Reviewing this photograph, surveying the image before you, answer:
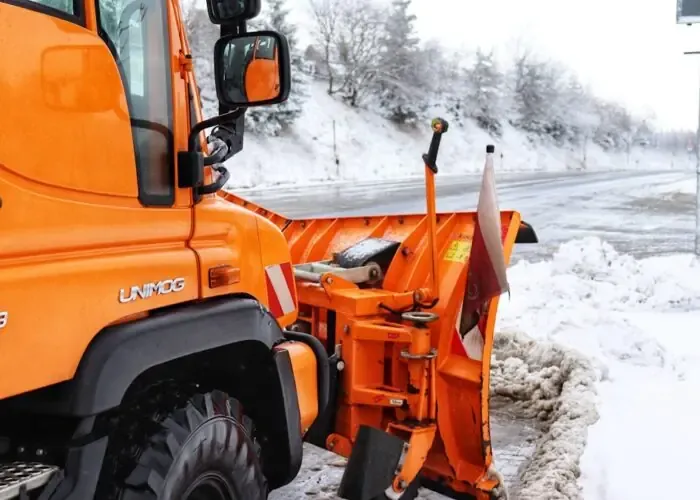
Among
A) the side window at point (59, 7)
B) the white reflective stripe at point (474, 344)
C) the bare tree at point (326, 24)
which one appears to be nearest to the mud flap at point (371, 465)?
the white reflective stripe at point (474, 344)

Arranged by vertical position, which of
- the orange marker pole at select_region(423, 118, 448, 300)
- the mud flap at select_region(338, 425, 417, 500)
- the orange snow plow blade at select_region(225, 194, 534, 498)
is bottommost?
the mud flap at select_region(338, 425, 417, 500)

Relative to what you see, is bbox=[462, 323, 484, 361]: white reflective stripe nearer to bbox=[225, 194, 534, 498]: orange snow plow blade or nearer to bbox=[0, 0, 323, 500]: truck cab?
bbox=[225, 194, 534, 498]: orange snow plow blade

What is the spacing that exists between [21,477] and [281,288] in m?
1.29

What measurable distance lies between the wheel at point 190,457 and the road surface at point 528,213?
5.14ft

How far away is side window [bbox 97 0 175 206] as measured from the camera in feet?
6.86

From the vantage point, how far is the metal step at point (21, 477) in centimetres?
167

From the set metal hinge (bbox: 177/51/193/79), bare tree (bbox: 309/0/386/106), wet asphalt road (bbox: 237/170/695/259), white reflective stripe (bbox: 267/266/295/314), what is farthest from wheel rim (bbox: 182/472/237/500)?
bare tree (bbox: 309/0/386/106)

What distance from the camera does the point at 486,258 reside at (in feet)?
11.5

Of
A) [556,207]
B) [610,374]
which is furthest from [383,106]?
[610,374]

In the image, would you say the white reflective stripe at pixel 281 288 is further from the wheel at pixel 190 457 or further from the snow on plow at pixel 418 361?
the snow on plow at pixel 418 361

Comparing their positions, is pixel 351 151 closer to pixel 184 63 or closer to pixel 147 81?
pixel 184 63

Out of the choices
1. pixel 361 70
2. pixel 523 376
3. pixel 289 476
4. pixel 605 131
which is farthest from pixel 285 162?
pixel 605 131

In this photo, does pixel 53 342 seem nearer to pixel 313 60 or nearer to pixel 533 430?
pixel 533 430

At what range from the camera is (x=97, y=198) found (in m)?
1.97
